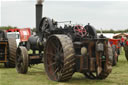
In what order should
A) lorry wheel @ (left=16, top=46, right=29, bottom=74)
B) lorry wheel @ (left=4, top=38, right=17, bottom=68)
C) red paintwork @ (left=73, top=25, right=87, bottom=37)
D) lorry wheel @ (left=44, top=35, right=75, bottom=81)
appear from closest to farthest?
lorry wheel @ (left=44, top=35, right=75, bottom=81)
red paintwork @ (left=73, top=25, right=87, bottom=37)
lorry wheel @ (left=16, top=46, right=29, bottom=74)
lorry wheel @ (left=4, top=38, right=17, bottom=68)

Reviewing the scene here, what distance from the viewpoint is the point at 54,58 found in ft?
30.1

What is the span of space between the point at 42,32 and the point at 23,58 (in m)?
1.23

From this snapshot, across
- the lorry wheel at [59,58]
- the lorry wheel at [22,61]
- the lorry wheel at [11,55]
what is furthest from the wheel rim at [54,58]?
the lorry wheel at [11,55]

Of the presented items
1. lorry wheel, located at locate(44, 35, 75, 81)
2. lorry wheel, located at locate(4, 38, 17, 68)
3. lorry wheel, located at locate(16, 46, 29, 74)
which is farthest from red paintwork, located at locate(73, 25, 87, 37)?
lorry wheel, located at locate(4, 38, 17, 68)

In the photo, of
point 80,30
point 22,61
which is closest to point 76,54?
point 80,30

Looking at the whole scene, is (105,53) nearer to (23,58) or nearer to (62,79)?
(62,79)

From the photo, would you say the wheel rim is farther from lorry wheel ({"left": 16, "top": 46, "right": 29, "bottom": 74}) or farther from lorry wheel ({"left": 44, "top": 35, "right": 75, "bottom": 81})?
lorry wheel ({"left": 16, "top": 46, "right": 29, "bottom": 74})

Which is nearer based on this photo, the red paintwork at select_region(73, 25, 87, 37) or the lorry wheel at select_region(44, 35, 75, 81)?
the lorry wheel at select_region(44, 35, 75, 81)

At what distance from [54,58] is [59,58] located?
626 millimetres

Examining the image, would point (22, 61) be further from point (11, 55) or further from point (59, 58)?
point (59, 58)

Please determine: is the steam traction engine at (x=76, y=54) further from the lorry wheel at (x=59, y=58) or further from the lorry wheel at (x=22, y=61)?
the lorry wheel at (x=22, y=61)

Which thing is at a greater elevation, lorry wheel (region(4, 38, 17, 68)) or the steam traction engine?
the steam traction engine

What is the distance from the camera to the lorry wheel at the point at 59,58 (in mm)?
8102

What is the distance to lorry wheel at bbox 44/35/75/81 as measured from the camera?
26.6 ft
